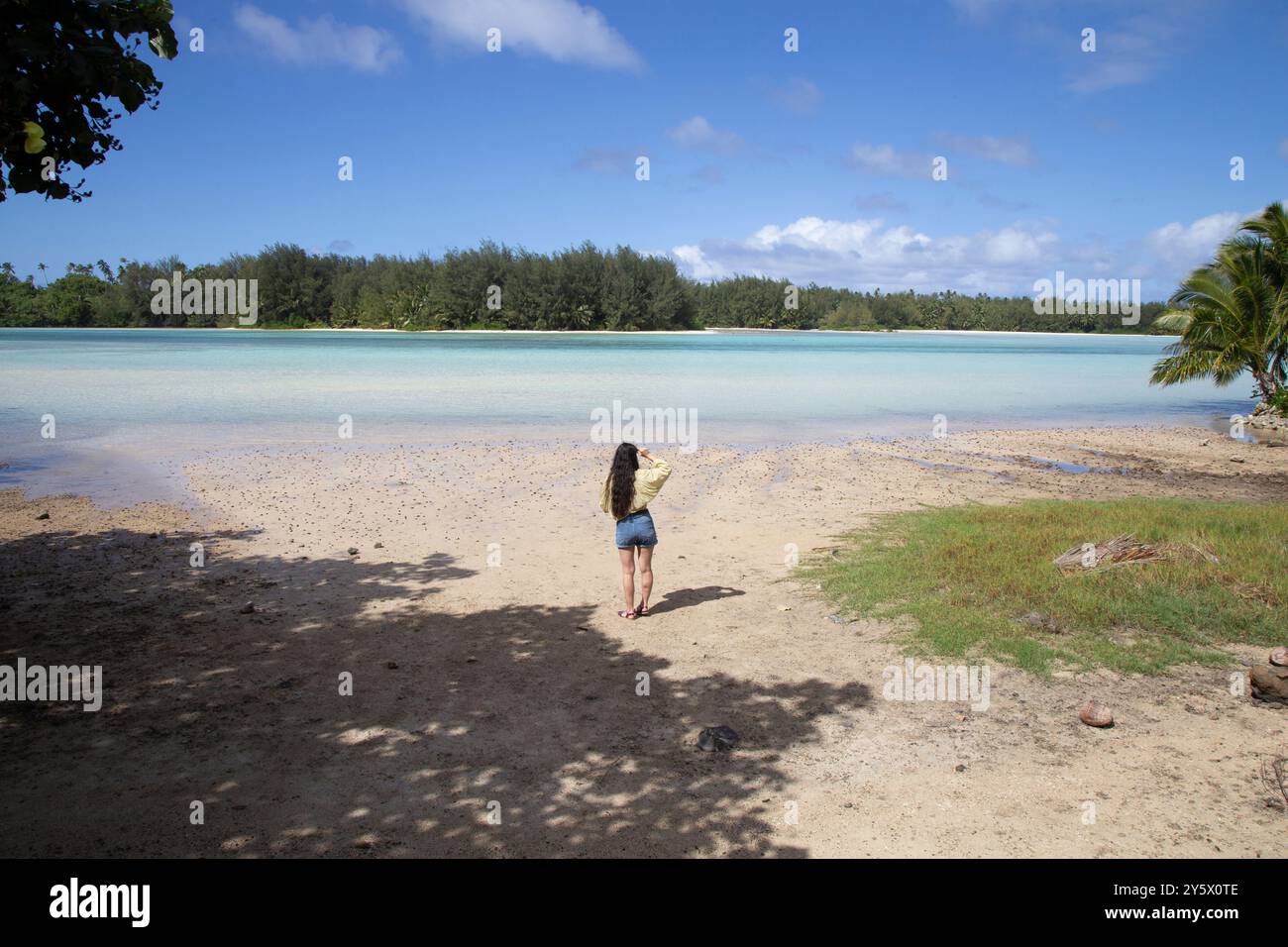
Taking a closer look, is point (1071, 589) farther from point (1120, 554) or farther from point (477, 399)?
point (477, 399)

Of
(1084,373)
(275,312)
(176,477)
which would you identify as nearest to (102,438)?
(176,477)

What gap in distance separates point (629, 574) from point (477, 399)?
22.3 metres

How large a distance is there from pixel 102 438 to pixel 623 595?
16.2 m

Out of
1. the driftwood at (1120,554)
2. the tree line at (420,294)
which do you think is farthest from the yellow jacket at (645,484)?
the tree line at (420,294)

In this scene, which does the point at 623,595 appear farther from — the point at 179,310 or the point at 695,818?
the point at 179,310

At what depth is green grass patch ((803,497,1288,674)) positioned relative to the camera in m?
6.74

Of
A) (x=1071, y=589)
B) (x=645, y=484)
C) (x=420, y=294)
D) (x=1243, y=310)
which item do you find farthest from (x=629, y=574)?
(x=420, y=294)

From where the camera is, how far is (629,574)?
776cm

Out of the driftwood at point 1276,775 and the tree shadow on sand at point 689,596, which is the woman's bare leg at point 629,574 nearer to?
the tree shadow on sand at point 689,596

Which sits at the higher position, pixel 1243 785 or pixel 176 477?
pixel 176 477

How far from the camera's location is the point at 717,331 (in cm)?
12950

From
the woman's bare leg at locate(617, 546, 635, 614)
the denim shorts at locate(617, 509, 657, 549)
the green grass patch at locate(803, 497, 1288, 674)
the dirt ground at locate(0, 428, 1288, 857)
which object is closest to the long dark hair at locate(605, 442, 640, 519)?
the denim shorts at locate(617, 509, 657, 549)

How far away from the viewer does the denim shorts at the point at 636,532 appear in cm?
766

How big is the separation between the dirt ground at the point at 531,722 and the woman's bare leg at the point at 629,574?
24cm
